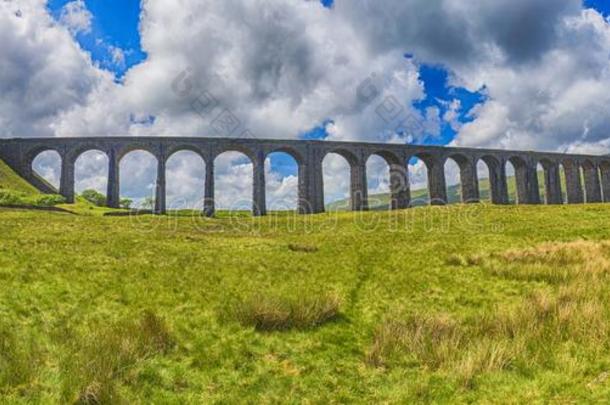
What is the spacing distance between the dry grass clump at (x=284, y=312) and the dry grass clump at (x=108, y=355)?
1912 millimetres

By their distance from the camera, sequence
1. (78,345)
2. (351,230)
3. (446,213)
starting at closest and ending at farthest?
(78,345) → (351,230) → (446,213)

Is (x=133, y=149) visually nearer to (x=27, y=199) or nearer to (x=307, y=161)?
(x=27, y=199)

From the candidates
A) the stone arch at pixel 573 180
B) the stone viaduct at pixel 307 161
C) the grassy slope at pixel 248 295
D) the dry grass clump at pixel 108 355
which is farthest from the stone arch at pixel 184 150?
the stone arch at pixel 573 180

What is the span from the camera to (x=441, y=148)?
67.9 meters

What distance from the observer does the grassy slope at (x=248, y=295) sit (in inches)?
→ 253

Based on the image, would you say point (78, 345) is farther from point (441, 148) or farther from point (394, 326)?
point (441, 148)

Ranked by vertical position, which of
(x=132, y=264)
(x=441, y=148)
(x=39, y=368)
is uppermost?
(x=441, y=148)

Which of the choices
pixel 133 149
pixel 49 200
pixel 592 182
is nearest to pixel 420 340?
pixel 49 200

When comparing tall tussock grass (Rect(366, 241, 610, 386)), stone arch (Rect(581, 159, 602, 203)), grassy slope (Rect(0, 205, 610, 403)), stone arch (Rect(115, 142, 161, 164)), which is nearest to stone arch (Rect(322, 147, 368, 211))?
stone arch (Rect(115, 142, 161, 164))

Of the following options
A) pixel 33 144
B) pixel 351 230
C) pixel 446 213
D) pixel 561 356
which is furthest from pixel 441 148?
pixel 561 356

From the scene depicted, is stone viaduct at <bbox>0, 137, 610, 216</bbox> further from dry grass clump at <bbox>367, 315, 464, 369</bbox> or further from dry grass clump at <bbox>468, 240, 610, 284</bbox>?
dry grass clump at <bbox>367, 315, 464, 369</bbox>

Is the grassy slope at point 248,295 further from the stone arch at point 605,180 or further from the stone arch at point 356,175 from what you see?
the stone arch at point 605,180

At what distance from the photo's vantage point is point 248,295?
38.5 feet

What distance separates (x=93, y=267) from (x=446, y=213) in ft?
110
